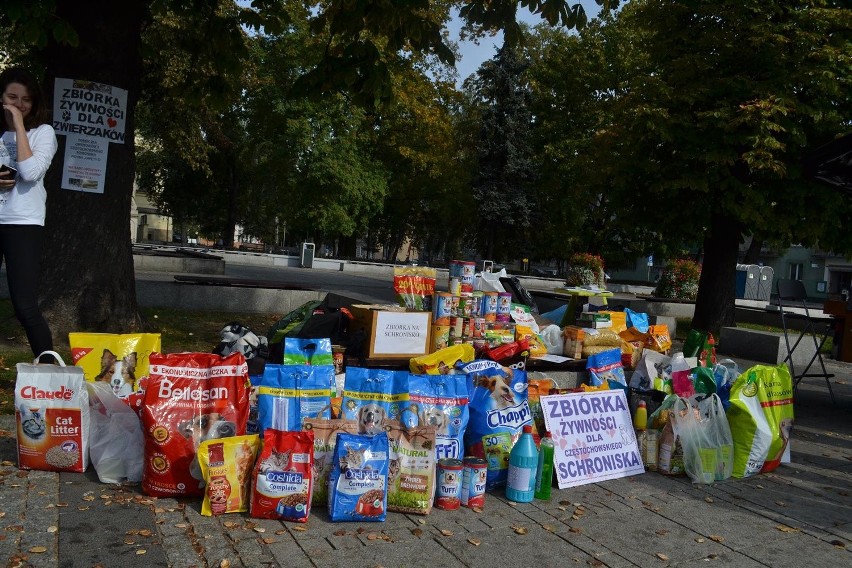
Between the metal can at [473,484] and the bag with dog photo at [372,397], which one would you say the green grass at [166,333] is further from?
the metal can at [473,484]

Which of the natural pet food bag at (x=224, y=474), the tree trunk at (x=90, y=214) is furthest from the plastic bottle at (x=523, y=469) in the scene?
the tree trunk at (x=90, y=214)

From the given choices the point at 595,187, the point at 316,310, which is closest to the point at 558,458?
the point at 316,310

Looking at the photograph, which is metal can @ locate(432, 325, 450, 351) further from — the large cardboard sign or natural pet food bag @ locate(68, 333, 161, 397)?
natural pet food bag @ locate(68, 333, 161, 397)

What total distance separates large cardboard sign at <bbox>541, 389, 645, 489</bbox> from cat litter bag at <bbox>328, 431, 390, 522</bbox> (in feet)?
4.50

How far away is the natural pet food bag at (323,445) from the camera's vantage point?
3.96m

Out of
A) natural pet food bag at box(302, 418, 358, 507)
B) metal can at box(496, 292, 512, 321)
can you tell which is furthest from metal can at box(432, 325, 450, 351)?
natural pet food bag at box(302, 418, 358, 507)

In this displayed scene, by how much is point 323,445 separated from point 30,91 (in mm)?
3006

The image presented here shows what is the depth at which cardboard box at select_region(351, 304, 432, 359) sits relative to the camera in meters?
5.62

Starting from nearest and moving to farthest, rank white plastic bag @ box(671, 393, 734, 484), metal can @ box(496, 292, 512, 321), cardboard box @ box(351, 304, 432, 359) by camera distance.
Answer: white plastic bag @ box(671, 393, 734, 484) → cardboard box @ box(351, 304, 432, 359) → metal can @ box(496, 292, 512, 321)

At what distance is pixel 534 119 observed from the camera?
3712 cm

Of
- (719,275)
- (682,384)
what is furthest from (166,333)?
(719,275)

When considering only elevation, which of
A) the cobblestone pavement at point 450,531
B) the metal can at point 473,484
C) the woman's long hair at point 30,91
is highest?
the woman's long hair at point 30,91

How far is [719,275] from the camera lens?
1393 cm

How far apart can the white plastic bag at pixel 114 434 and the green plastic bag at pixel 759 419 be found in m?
3.97
